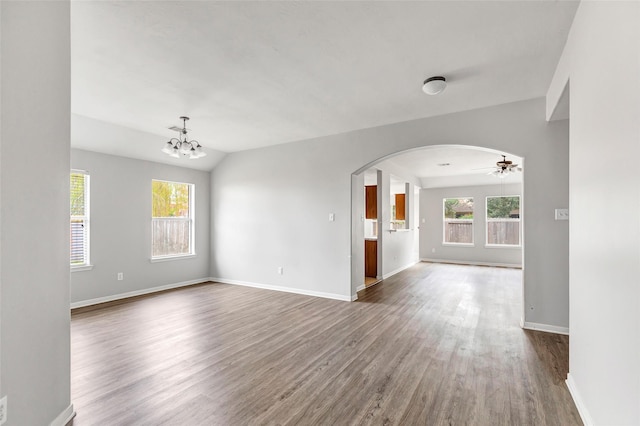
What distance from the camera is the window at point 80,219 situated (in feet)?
15.2

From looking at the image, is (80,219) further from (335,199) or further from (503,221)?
(503,221)

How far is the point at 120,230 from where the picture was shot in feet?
16.8

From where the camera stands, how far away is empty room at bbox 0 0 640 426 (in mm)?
1581

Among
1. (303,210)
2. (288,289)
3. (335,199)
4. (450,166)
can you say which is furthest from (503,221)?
(288,289)

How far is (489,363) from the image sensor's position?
2695 mm

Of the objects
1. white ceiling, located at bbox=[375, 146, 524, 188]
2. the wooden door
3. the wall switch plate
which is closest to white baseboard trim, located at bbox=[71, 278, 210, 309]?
the wooden door

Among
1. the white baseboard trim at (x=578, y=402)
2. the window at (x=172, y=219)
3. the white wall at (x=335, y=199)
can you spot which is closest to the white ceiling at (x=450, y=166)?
the white wall at (x=335, y=199)

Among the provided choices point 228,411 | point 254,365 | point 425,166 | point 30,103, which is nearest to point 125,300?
point 254,365

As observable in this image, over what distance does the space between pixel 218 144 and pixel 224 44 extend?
3.38m

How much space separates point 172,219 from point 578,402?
20.8 ft

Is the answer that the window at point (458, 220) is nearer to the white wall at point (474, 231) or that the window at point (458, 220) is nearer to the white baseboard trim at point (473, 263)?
the white wall at point (474, 231)

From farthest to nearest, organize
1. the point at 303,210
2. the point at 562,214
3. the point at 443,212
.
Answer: the point at 443,212 → the point at 303,210 → the point at 562,214

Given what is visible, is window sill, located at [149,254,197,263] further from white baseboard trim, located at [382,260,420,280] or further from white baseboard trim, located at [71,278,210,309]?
white baseboard trim, located at [382,260,420,280]

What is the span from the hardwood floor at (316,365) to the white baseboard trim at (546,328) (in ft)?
0.42
